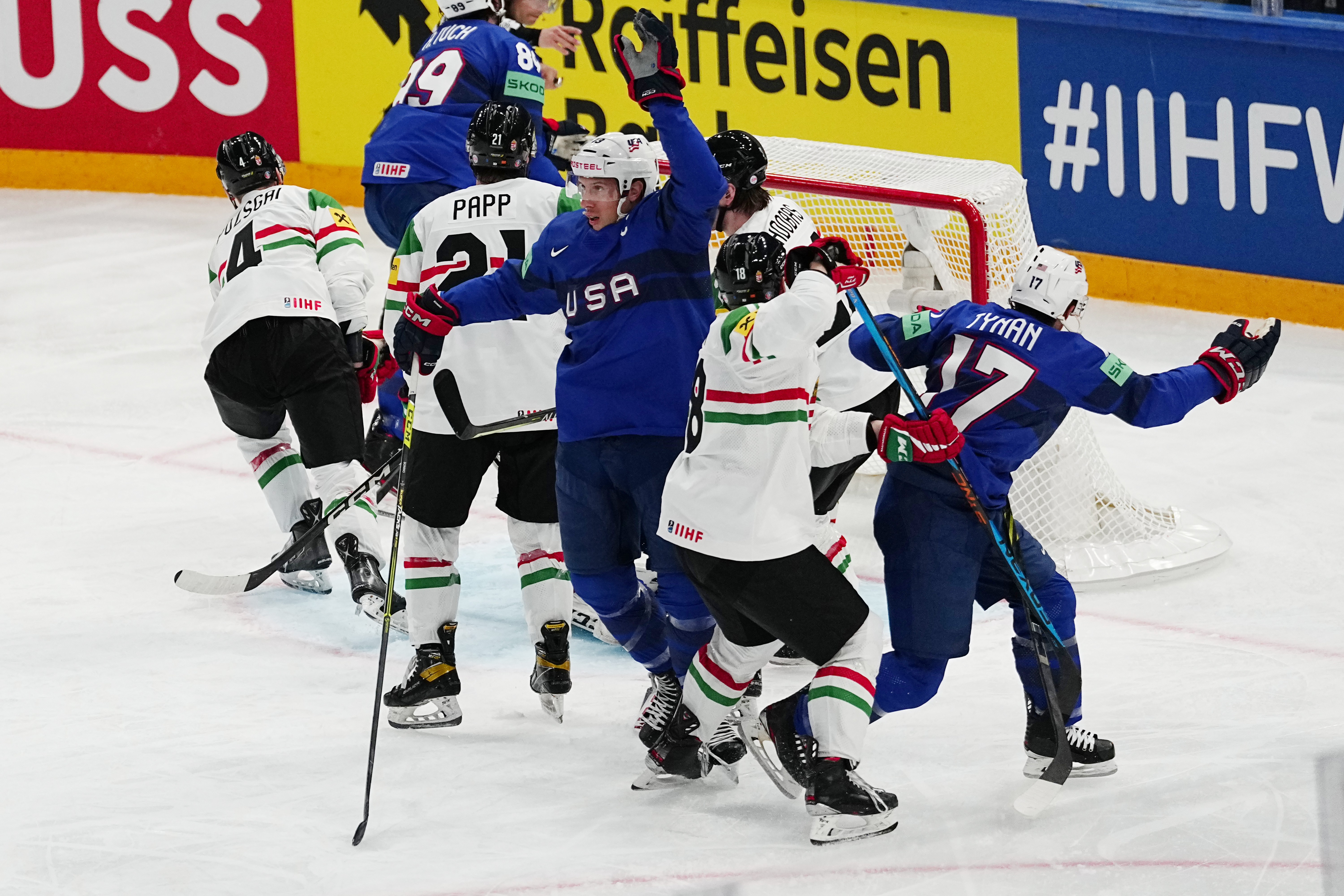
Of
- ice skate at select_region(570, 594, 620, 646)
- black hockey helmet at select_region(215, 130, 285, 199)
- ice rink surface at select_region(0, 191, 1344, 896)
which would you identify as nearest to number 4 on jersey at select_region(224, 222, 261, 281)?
black hockey helmet at select_region(215, 130, 285, 199)

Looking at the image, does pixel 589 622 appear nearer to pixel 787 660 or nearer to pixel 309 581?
pixel 787 660

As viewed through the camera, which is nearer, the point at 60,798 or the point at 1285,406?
the point at 60,798

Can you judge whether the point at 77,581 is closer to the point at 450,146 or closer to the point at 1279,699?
the point at 450,146

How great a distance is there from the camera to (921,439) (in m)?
3.78

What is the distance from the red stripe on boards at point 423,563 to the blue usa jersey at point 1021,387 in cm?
135

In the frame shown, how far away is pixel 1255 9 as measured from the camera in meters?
7.46

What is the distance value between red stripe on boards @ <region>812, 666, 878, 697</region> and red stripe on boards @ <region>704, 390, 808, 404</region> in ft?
1.80

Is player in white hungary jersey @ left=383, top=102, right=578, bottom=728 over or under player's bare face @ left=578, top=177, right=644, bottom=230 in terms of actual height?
under

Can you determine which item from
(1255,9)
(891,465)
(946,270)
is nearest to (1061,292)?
(891,465)

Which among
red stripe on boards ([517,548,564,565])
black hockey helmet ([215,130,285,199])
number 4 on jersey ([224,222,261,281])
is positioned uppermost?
black hockey helmet ([215,130,285,199])

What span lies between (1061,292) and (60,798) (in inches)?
96.6

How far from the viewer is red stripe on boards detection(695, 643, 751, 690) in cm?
402

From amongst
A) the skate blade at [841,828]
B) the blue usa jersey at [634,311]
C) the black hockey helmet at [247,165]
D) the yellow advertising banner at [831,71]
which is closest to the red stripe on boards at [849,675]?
the skate blade at [841,828]

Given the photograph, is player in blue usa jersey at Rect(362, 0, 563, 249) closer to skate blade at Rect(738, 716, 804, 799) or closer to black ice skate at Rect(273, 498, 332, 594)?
black ice skate at Rect(273, 498, 332, 594)
